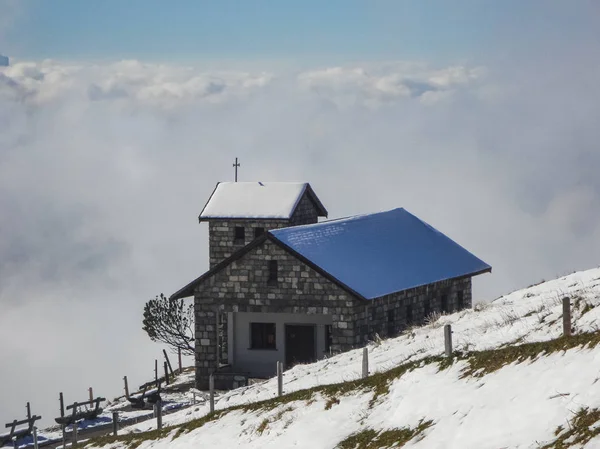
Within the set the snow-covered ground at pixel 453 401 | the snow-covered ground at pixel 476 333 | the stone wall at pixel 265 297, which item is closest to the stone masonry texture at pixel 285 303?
the stone wall at pixel 265 297

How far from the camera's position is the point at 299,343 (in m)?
48.6

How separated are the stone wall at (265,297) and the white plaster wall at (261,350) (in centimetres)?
116

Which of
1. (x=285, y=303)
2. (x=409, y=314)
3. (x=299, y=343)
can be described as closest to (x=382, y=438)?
(x=285, y=303)

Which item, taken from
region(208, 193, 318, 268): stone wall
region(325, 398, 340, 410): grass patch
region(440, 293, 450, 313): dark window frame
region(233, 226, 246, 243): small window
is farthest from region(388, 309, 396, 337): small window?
region(325, 398, 340, 410): grass patch

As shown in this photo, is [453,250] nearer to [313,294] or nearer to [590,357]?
[313,294]

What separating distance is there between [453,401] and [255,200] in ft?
120

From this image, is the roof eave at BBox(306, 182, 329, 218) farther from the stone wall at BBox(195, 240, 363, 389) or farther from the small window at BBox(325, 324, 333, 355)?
the small window at BBox(325, 324, 333, 355)

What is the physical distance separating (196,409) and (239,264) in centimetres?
1179

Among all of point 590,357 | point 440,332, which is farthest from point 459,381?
point 440,332

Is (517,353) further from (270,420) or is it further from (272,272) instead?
(272,272)

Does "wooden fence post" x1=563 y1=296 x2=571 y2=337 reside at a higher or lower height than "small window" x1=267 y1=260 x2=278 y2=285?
lower

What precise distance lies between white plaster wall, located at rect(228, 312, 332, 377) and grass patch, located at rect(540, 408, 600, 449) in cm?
3008

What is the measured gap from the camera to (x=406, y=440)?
70.0 ft

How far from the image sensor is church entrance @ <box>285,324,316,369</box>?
48.3 metres
